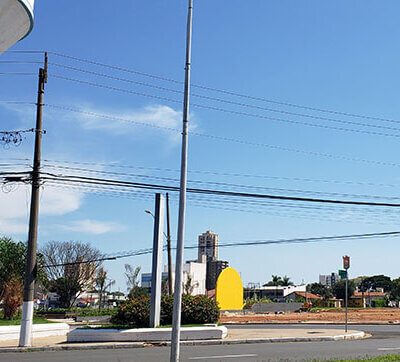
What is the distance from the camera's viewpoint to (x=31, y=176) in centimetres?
2080

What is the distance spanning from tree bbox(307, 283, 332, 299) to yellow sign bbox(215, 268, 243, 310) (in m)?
87.3

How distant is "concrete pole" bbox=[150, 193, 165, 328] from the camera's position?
21281 millimetres

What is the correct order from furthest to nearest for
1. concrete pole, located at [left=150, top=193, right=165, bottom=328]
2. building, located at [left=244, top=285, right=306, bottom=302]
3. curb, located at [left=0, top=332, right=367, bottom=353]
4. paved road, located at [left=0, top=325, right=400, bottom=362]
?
building, located at [left=244, top=285, right=306, bottom=302]
concrete pole, located at [left=150, top=193, right=165, bottom=328]
curb, located at [left=0, top=332, right=367, bottom=353]
paved road, located at [left=0, top=325, right=400, bottom=362]

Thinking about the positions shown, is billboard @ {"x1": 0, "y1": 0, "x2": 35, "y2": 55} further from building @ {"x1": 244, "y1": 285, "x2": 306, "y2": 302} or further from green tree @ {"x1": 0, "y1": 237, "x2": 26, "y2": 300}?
building @ {"x1": 244, "y1": 285, "x2": 306, "y2": 302}

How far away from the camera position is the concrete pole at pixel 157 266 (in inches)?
838

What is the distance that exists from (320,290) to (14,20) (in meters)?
131

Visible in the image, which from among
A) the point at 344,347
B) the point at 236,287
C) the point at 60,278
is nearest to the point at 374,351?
the point at 344,347

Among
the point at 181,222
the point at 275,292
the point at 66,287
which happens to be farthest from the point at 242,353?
the point at 275,292

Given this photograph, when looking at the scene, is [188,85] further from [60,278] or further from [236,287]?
[60,278]

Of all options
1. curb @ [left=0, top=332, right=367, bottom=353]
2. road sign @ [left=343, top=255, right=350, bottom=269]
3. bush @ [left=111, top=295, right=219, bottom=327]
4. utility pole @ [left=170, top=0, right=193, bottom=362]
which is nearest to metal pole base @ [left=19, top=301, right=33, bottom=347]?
curb @ [left=0, top=332, right=367, bottom=353]

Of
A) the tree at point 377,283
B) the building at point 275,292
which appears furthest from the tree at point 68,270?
the tree at point 377,283

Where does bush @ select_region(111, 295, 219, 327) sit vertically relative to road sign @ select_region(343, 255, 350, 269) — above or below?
below

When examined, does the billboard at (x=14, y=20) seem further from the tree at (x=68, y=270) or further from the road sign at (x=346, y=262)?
the tree at (x=68, y=270)

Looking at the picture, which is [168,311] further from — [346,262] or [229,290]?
[229,290]
